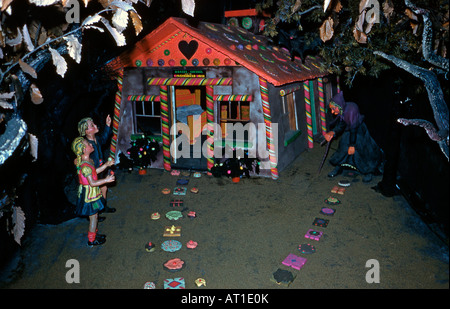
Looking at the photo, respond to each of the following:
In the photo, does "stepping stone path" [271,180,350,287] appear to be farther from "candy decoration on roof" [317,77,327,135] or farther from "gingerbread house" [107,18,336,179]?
"candy decoration on roof" [317,77,327,135]

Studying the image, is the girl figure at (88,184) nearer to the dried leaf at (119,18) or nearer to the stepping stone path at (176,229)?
the stepping stone path at (176,229)

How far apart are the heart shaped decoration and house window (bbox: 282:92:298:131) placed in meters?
3.01

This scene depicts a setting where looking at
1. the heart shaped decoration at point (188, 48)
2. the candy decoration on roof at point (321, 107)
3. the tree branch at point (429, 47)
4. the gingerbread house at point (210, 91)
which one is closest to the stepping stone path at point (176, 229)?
the gingerbread house at point (210, 91)

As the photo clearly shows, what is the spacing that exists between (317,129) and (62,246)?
9313mm

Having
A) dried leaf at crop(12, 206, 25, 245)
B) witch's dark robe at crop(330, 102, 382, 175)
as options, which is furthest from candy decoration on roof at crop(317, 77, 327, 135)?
dried leaf at crop(12, 206, 25, 245)

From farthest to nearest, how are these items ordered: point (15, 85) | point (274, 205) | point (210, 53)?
point (210, 53)
point (274, 205)
point (15, 85)

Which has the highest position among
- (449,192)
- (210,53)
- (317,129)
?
(210,53)

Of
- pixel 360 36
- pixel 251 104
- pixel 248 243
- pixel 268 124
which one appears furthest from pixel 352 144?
pixel 360 36

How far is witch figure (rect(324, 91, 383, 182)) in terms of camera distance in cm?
809

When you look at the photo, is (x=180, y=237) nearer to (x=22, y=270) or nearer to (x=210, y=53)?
(x=22, y=270)

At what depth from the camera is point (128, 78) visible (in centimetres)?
897

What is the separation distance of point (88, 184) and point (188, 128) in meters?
5.57

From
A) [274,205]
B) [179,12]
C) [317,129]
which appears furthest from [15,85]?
[317,129]
